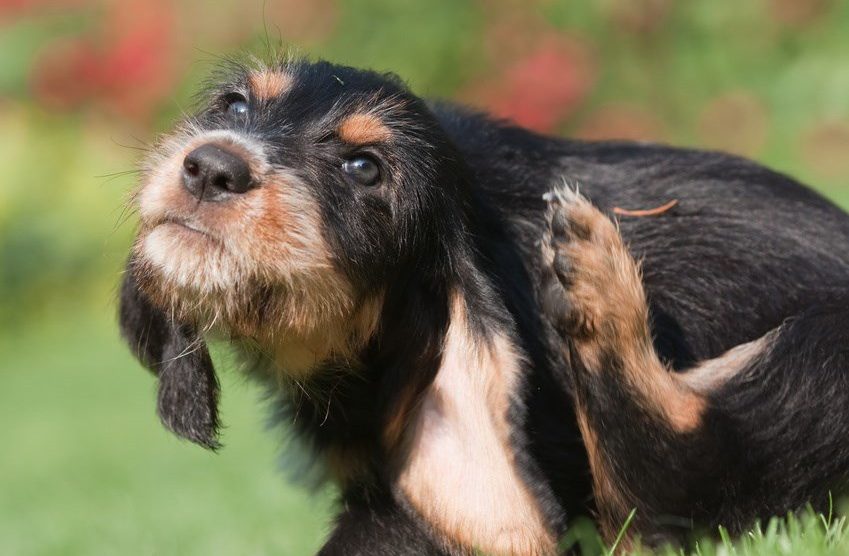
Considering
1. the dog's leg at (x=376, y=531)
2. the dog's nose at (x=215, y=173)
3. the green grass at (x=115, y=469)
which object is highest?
the dog's nose at (x=215, y=173)

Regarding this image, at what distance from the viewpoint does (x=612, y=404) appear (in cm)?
428

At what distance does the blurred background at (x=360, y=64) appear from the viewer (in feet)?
50.6

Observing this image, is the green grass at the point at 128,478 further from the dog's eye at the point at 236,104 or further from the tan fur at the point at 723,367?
the dog's eye at the point at 236,104

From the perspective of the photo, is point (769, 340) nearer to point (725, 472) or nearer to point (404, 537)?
point (725, 472)

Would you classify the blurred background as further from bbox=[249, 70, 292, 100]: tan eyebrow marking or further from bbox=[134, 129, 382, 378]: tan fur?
bbox=[134, 129, 382, 378]: tan fur

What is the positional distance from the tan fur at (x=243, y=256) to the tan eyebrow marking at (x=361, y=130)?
29 centimetres

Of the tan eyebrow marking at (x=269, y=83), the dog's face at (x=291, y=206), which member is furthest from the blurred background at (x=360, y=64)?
the dog's face at (x=291, y=206)

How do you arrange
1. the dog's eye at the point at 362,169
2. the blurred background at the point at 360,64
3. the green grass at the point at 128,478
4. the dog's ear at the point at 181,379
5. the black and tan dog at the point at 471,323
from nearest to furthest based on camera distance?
the black and tan dog at the point at 471,323 → the dog's eye at the point at 362,169 → the dog's ear at the point at 181,379 → the green grass at the point at 128,478 → the blurred background at the point at 360,64

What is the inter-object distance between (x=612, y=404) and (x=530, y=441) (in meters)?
0.30

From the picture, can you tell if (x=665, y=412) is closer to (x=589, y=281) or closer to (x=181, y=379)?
(x=589, y=281)

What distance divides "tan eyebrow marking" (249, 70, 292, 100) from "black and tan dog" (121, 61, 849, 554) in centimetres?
1

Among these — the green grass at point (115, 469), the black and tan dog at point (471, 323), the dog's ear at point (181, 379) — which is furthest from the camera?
the green grass at point (115, 469)

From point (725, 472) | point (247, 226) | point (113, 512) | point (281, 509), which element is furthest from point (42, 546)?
point (725, 472)

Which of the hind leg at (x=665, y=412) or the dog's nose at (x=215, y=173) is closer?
the dog's nose at (x=215, y=173)
